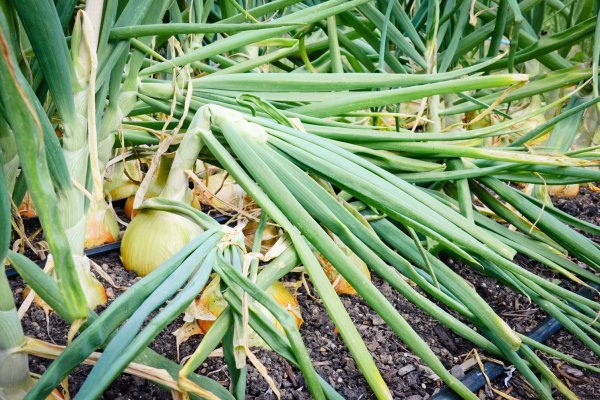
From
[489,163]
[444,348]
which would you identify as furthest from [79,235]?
[489,163]

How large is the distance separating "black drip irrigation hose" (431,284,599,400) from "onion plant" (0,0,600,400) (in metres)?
0.07

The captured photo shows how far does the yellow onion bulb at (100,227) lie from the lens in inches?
40.4

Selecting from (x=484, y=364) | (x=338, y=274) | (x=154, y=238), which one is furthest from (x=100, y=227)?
(x=484, y=364)

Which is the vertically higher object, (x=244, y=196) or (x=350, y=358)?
(x=244, y=196)

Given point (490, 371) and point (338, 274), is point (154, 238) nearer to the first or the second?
point (338, 274)

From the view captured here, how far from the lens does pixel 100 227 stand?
3.42ft

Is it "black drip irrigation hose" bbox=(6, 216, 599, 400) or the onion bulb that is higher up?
the onion bulb

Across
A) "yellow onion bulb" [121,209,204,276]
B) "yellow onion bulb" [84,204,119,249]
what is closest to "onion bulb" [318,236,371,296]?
"yellow onion bulb" [121,209,204,276]

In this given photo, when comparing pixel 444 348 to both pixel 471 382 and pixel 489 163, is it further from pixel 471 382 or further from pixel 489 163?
pixel 489 163

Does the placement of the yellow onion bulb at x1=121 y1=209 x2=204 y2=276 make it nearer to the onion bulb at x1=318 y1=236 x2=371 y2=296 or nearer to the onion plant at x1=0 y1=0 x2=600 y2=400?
the onion plant at x1=0 y1=0 x2=600 y2=400

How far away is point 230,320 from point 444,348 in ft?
1.50

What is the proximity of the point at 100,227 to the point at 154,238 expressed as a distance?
171 millimetres

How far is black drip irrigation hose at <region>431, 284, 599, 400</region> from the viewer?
0.87 meters

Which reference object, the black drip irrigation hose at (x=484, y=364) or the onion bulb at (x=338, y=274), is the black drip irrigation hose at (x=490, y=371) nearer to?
the black drip irrigation hose at (x=484, y=364)
